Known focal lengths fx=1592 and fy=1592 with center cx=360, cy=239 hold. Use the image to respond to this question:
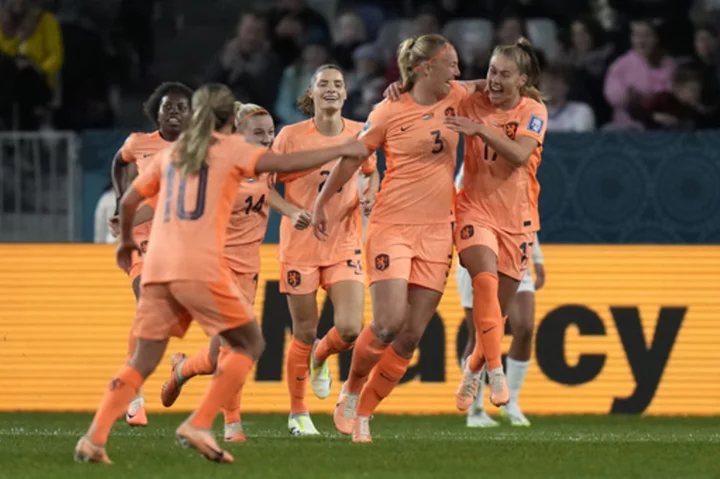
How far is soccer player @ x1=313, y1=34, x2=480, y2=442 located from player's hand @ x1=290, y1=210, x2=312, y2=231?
0.05 meters

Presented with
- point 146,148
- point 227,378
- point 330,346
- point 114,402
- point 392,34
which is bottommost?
point 330,346

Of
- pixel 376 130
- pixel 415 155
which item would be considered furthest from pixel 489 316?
pixel 376 130

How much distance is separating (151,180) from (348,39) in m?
9.77

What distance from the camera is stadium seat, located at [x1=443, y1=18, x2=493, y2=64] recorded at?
57.2 feet

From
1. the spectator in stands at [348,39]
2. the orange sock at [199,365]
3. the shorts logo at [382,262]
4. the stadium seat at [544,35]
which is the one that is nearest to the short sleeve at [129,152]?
the orange sock at [199,365]

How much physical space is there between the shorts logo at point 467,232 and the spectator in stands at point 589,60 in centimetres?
689

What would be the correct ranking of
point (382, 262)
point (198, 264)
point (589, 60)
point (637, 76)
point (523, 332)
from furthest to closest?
1. point (589, 60)
2. point (637, 76)
3. point (523, 332)
4. point (382, 262)
5. point (198, 264)

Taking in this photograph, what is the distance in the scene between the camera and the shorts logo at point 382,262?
9.93m

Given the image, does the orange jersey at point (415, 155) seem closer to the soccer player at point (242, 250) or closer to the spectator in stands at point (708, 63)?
the soccer player at point (242, 250)

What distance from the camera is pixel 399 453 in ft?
29.9

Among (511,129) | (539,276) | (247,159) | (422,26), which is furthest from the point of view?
(422,26)

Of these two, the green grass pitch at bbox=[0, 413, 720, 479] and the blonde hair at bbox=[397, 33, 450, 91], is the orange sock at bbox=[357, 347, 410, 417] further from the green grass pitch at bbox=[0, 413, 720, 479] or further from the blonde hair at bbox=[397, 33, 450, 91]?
the blonde hair at bbox=[397, 33, 450, 91]

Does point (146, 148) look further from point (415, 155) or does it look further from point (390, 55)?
point (390, 55)

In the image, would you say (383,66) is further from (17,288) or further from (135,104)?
(17,288)
